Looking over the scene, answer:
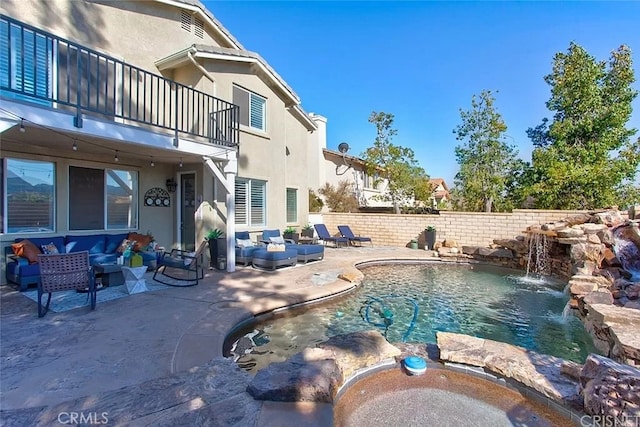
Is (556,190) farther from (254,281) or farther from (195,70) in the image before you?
(195,70)

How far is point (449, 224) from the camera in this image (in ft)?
47.4

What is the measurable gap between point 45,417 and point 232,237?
6081 millimetres

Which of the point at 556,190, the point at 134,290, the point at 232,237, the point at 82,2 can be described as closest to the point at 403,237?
the point at 556,190

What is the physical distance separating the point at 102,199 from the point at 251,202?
14.1ft

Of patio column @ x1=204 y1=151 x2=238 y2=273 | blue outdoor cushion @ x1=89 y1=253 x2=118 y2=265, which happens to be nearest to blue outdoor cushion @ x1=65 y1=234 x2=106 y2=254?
blue outdoor cushion @ x1=89 y1=253 x2=118 y2=265

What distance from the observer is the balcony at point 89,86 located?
5938 mm

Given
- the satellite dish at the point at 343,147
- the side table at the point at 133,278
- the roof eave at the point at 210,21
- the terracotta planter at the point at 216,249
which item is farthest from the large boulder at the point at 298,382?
the satellite dish at the point at 343,147

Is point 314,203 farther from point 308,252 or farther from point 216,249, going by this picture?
point 216,249

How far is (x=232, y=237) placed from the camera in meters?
8.70

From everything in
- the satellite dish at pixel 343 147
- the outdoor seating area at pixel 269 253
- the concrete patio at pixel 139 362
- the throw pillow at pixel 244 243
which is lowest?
the concrete patio at pixel 139 362

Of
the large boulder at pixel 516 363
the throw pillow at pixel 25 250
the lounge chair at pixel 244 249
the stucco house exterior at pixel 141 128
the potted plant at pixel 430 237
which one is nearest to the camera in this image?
the large boulder at pixel 516 363

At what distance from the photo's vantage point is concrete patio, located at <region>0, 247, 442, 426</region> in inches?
110

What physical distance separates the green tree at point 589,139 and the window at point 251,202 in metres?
12.1

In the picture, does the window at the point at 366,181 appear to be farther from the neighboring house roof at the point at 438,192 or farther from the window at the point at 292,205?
the window at the point at 292,205
